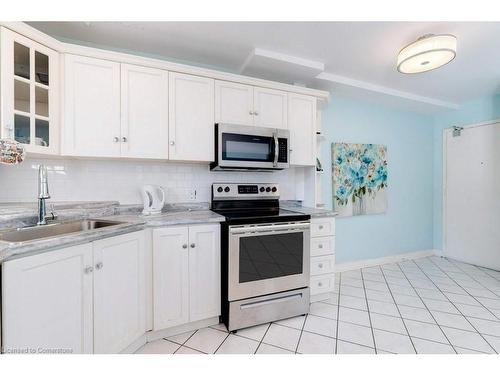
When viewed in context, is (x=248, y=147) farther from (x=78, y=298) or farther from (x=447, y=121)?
(x=447, y=121)

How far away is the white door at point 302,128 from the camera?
2496 mm

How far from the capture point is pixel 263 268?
1.95 m

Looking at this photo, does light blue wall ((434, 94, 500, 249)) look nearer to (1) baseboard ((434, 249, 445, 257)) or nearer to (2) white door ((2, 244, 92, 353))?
(1) baseboard ((434, 249, 445, 257))

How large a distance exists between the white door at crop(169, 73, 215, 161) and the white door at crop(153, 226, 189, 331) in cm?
71

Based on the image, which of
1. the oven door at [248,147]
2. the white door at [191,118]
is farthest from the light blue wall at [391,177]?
the white door at [191,118]

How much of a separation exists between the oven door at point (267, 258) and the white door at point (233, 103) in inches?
41.3

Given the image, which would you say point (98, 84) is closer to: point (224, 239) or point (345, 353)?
point (224, 239)

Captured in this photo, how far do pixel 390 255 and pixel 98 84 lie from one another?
14.0ft

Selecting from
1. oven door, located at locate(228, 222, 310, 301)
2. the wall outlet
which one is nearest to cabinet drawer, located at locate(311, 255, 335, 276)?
oven door, located at locate(228, 222, 310, 301)

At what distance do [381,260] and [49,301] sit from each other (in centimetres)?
387

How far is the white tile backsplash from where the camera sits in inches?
71.3

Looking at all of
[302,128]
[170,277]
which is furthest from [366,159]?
[170,277]

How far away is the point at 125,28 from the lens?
1.91m
